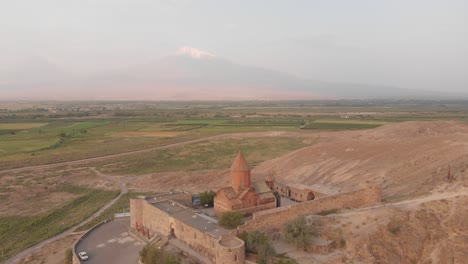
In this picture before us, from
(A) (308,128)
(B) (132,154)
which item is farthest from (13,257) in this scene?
(A) (308,128)

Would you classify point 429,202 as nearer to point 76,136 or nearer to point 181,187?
point 181,187

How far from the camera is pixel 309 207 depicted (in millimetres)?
23688

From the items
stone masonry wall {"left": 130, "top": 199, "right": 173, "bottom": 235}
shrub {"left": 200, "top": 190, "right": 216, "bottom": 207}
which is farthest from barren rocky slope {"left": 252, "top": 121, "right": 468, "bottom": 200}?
stone masonry wall {"left": 130, "top": 199, "right": 173, "bottom": 235}

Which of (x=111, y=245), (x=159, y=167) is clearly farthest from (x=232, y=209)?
(x=159, y=167)

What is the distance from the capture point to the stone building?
23047 mm

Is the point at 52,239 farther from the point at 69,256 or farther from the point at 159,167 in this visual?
the point at 159,167

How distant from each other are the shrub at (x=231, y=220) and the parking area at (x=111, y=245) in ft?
17.4

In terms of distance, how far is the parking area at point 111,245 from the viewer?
21.4 metres

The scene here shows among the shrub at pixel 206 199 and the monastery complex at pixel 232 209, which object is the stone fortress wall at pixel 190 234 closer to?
the monastery complex at pixel 232 209

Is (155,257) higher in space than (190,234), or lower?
lower

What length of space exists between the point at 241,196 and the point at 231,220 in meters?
2.60

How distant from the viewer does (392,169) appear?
32.7 meters

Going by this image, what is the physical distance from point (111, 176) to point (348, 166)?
2645 cm

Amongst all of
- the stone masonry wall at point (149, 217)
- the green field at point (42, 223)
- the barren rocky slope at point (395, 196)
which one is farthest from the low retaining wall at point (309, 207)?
the green field at point (42, 223)
